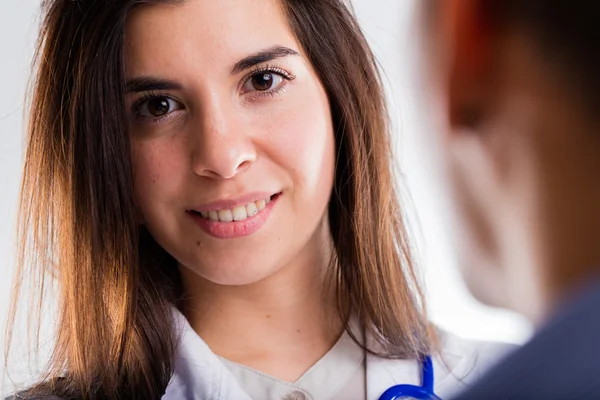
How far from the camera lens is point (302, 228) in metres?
1.16

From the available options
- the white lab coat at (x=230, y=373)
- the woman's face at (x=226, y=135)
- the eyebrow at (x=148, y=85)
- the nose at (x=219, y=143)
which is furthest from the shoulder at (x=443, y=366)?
the eyebrow at (x=148, y=85)

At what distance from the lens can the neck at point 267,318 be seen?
1.21 meters

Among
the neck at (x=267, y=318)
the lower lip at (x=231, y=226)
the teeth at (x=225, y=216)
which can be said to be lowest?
the neck at (x=267, y=318)

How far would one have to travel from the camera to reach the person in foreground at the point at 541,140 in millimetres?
426

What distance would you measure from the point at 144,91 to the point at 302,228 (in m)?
0.26

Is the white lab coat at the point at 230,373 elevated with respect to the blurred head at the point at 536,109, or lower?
lower

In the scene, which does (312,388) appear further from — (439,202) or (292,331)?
(439,202)

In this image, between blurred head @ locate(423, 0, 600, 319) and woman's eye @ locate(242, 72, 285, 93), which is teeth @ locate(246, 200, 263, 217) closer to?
woman's eye @ locate(242, 72, 285, 93)

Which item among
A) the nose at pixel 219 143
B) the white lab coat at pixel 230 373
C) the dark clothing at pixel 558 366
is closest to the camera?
the dark clothing at pixel 558 366

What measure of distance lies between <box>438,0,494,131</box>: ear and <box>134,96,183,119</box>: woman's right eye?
2.06 feet

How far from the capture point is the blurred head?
46cm

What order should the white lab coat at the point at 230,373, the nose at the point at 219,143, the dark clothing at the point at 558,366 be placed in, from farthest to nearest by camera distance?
the white lab coat at the point at 230,373, the nose at the point at 219,143, the dark clothing at the point at 558,366

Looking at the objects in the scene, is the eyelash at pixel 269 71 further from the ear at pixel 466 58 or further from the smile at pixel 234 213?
the ear at pixel 466 58

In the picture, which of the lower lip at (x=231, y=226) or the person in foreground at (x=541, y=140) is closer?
the person in foreground at (x=541, y=140)
